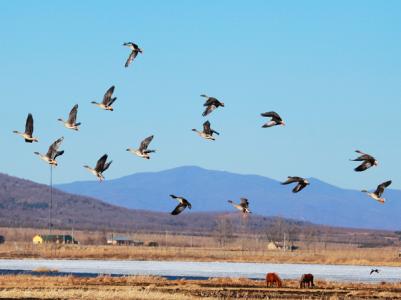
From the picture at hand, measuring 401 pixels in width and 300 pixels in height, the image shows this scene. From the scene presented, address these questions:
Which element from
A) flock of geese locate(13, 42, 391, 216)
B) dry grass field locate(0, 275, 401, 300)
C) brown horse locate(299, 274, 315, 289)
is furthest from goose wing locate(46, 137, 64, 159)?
brown horse locate(299, 274, 315, 289)

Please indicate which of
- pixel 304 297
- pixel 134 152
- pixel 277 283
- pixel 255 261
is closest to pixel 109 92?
pixel 134 152

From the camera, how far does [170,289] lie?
56594 millimetres

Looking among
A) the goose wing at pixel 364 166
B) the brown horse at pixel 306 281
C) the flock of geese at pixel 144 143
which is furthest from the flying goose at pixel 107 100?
the brown horse at pixel 306 281

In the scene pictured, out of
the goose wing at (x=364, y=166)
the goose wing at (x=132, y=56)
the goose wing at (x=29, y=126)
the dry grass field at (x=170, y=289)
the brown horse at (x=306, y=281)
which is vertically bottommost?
the dry grass field at (x=170, y=289)

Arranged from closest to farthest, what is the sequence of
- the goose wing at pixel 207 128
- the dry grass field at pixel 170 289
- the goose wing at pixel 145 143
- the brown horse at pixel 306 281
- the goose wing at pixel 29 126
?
the goose wing at pixel 29 126 < the goose wing at pixel 145 143 < the goose wing at pixel 207 128 < the dry grass field at pixel 170 289 < the brown horse at pixel 306 281

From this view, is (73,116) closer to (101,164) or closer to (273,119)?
(101,164)

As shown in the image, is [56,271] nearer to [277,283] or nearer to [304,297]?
[277,283]

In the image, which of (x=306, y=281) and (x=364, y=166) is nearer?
(x=364, y=166)

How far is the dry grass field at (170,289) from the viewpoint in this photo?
5012cm

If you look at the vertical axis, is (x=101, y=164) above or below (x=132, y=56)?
below

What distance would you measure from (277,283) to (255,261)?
47.1 meters

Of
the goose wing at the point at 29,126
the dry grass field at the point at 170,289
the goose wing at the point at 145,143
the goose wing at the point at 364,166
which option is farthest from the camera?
the dry grass field at the point at 170,289

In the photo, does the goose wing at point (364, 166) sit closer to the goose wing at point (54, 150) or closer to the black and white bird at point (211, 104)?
the black and white bird at point (211, 104)

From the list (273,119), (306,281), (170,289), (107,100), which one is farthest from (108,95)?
(306,281)
